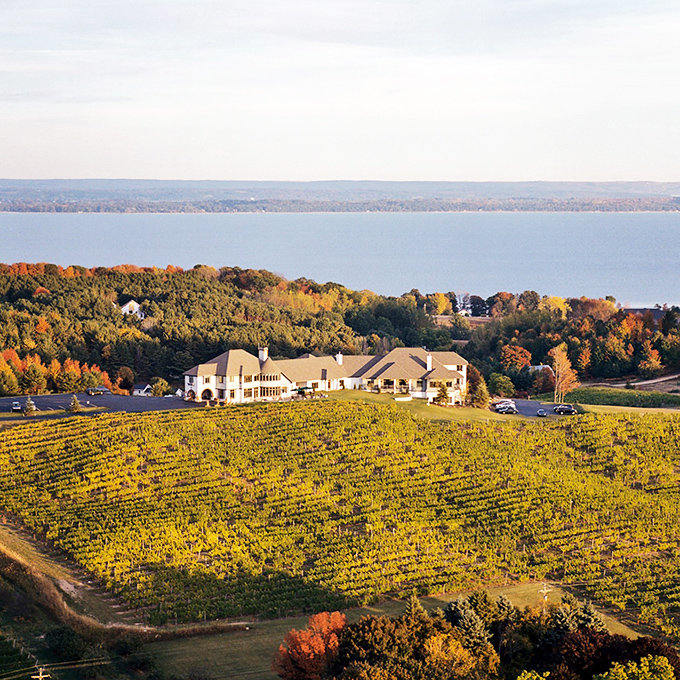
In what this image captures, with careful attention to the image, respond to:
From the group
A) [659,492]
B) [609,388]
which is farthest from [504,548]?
[609,388]

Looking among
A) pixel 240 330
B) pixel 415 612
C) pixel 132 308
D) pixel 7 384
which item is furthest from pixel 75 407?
pixel 132 308

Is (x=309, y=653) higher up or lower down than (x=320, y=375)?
lower down

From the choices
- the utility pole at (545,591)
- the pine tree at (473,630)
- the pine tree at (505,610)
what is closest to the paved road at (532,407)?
the utility pole at (545,591)

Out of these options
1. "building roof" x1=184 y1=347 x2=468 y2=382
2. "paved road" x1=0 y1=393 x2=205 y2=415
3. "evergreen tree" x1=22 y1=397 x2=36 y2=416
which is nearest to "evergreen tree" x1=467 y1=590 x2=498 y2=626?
"paved road" x1=0 y1=393 x2=205 y2=415

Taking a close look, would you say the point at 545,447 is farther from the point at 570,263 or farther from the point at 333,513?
the point at 570,263

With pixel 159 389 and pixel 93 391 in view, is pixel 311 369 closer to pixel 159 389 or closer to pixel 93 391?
pixel 159 389

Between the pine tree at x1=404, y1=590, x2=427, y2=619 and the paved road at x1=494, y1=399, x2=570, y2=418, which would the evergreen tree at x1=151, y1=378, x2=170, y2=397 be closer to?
the paved road at x1=494, y1=399, x2=570, y2=418

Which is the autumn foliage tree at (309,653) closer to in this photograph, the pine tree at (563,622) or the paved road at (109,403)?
the pine tree at (563,622)
